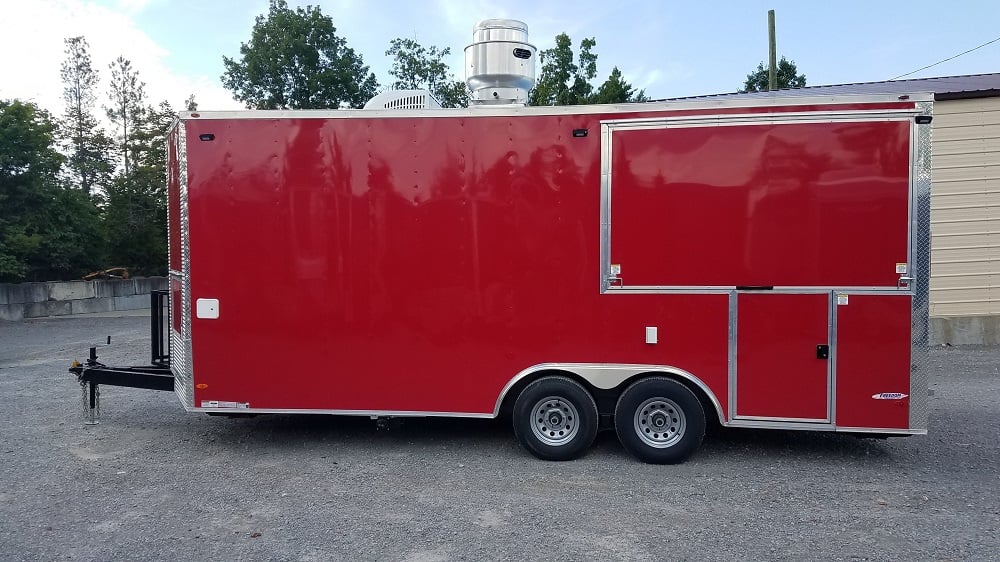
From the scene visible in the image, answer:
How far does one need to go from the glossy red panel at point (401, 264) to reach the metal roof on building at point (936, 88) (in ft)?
25.3

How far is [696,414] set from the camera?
555 centimetres

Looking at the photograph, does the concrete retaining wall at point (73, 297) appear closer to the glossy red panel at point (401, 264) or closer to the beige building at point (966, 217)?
the glossy red panel at point (401, 264)

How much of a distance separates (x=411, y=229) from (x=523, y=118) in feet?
4.36

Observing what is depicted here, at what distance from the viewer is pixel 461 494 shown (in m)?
5.10

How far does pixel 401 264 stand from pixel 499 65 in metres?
2.10

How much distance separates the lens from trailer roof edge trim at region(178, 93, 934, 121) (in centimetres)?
532

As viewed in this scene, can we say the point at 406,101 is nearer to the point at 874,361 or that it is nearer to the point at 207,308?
the point at 207,308

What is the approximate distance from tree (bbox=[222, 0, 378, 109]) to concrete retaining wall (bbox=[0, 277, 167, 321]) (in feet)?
36.9

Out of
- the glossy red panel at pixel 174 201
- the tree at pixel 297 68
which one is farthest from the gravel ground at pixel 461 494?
the tree at pixel 297 68

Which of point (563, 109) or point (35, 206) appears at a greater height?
point (35, 206)

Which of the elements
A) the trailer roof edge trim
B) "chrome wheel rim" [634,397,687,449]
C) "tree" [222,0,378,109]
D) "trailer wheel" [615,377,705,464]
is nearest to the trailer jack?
the trailer roof edge trim

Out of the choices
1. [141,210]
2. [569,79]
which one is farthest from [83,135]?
[569,79]

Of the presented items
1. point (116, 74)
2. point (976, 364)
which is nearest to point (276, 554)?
point (976, 364)

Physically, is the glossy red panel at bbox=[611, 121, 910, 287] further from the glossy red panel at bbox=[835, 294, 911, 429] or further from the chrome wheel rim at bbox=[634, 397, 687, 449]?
the chrome wheel rim at bbox=[634, 397, 687, 449]
